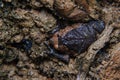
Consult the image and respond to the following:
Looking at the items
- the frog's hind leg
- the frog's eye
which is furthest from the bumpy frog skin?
the frog's eye

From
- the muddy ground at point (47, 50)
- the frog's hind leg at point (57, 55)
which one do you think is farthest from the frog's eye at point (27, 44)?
the frog's hind leg at point (57, 55)

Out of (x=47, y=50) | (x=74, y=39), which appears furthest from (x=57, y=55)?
(x=74, y=39)

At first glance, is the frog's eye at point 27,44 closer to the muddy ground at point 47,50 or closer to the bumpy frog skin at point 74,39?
the muddy ground at point 47,50

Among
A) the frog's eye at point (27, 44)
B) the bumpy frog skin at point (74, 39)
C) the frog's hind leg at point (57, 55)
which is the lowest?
Answer: the frog's hind leg at point (57, 55)

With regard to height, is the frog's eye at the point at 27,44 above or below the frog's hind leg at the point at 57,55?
above

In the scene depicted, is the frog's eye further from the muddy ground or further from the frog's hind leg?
the frog's hind leg

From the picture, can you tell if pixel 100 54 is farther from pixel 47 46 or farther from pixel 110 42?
pixel 47 46
